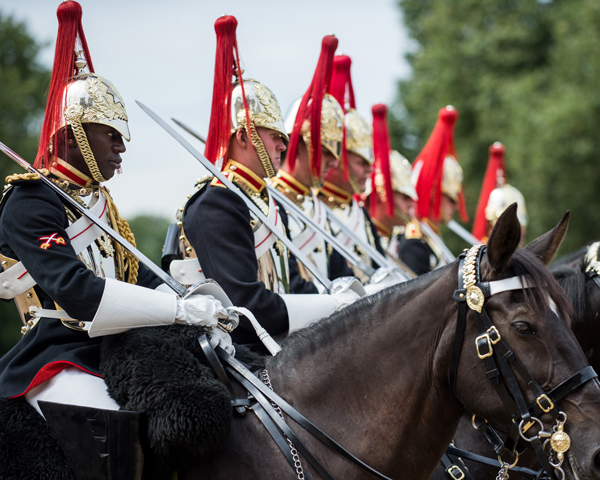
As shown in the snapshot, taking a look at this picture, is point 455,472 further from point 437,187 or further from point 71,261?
point 437,187

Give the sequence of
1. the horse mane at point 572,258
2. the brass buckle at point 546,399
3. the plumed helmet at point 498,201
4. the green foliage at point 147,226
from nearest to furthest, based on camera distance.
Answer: the brass buckle at point 546,399 < the horse mane at point 572,258 < the plumed helmet at point 498,201 < the green foliage at point 147,226

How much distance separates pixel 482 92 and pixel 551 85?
8.81 feet

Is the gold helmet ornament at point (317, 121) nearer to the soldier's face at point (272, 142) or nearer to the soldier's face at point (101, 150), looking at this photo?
the soldier's face at point (272, 142)

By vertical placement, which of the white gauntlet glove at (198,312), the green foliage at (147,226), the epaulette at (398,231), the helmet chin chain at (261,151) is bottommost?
the green foliage at (147,226)

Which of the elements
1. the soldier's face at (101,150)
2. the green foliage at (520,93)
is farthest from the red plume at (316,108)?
the green foliage at (520,93)

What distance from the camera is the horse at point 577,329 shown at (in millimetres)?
3980

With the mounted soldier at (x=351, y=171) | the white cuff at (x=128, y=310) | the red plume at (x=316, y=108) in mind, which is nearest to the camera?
the white cuff at (x=128, y=310)

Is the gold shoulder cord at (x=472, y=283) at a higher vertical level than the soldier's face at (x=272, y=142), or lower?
lower

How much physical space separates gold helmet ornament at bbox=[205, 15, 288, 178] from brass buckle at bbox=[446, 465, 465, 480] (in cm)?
190

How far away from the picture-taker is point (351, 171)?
266 inches

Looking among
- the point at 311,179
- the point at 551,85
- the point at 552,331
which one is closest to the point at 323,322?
the point at 552,331

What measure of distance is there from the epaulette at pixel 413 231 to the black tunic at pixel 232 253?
4233mm

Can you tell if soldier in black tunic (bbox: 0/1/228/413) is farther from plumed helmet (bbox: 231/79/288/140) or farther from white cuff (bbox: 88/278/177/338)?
plumed helmet (bbox: 231/79/288/140)

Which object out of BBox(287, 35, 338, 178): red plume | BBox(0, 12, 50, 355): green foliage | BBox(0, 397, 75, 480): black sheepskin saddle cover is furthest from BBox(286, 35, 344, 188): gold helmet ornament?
BBox(0, 12, 50, 355): green foliage
